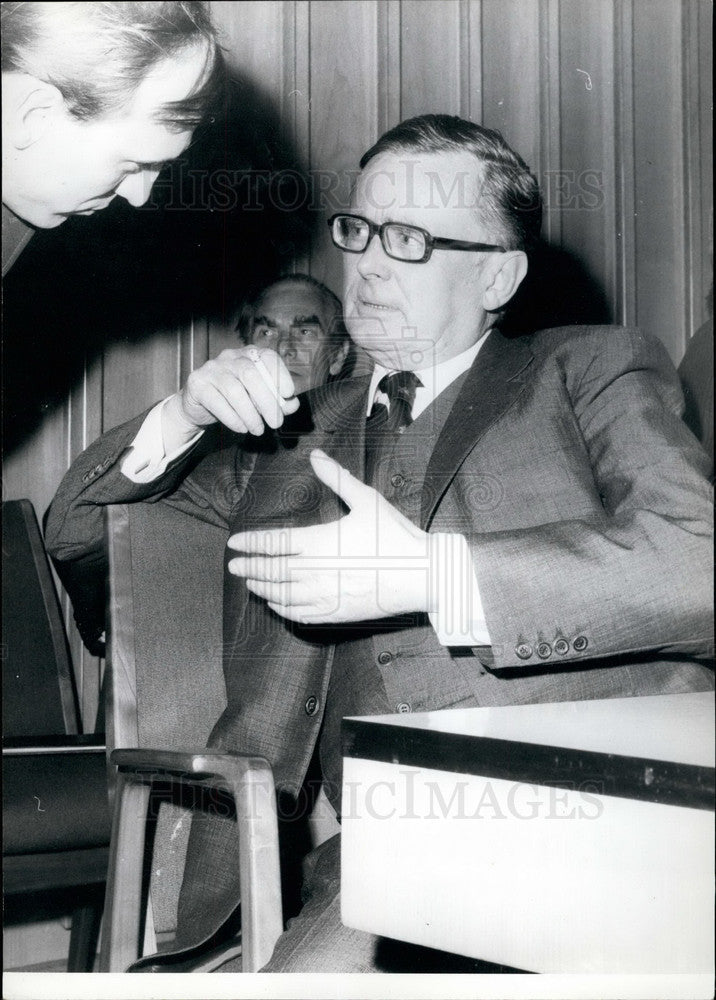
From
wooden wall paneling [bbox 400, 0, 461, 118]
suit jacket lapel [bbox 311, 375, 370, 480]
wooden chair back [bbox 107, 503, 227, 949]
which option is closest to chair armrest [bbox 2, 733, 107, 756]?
wooden chair back [bbox 107, 503, 227, 949]

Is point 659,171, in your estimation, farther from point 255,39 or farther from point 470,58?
point 255,39

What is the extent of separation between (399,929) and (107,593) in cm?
57

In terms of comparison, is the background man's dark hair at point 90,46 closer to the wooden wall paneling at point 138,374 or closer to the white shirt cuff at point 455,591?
the wooden wall paneling at point 138,374

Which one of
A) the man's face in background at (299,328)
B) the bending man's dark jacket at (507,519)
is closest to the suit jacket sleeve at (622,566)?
the bending man's dark jacket at (507,519)

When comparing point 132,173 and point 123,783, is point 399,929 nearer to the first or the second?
point 123,783

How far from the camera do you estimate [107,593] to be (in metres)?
1.00

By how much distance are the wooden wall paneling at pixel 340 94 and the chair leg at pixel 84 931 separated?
3.33 ft

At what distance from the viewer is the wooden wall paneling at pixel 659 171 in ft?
5.29

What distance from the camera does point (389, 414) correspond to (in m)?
1.00

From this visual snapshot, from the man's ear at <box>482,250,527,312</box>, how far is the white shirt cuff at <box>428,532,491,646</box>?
1.23ft

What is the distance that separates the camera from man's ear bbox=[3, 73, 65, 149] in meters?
1.01

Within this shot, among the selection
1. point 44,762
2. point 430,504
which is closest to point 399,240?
point 430,504

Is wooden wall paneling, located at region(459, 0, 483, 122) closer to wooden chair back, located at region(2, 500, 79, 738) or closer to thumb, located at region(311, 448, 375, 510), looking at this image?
wooden chair back, located at region(2, 500, 79, 738)

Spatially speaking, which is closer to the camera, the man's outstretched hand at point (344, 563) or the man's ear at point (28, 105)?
the man's outstretched hand at point (344, 563)
